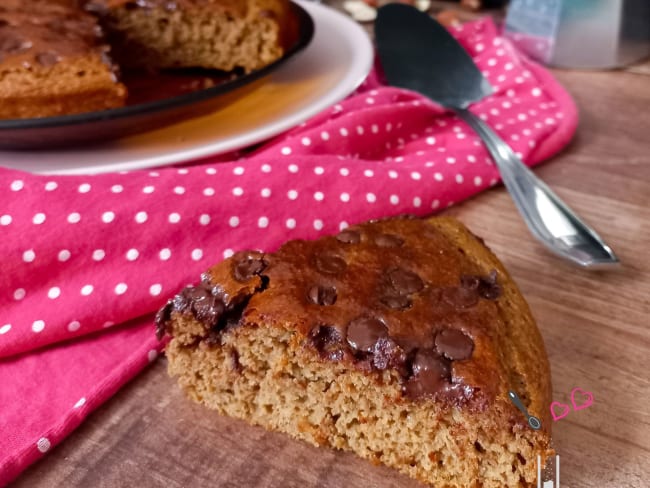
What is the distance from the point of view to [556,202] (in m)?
1.37

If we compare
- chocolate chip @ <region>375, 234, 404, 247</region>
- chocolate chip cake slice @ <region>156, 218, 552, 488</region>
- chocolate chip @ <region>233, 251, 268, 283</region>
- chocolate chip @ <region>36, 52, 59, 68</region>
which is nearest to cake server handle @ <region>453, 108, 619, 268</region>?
chocolate chip cake slice @ <region>156, 218, 552, 488</region>

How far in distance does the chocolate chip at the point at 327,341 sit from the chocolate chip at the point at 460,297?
17 cm

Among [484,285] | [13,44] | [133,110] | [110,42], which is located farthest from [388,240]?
[110,42]

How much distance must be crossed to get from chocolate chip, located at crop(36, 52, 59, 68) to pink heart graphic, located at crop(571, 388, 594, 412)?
3.99 feet

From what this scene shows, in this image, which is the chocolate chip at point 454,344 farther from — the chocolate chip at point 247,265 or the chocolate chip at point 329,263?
the chocolate chip at point 247,265

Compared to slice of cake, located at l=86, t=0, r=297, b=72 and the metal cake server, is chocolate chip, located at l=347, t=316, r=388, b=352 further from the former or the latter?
slice of cake, located at l=86, t=0, r=297, b=72

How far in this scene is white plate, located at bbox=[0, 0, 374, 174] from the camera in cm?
140

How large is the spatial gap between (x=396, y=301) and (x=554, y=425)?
0.28 metres

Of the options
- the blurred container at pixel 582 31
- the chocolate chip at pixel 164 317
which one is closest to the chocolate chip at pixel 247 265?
the chocolate chip at pixel 164 317

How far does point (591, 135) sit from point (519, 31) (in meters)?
0.56

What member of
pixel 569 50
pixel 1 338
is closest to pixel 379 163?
pixel 1 338

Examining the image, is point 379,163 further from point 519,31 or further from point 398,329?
point 519,31

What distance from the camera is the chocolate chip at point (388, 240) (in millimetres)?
1066

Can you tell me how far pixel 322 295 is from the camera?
3.18 feet
